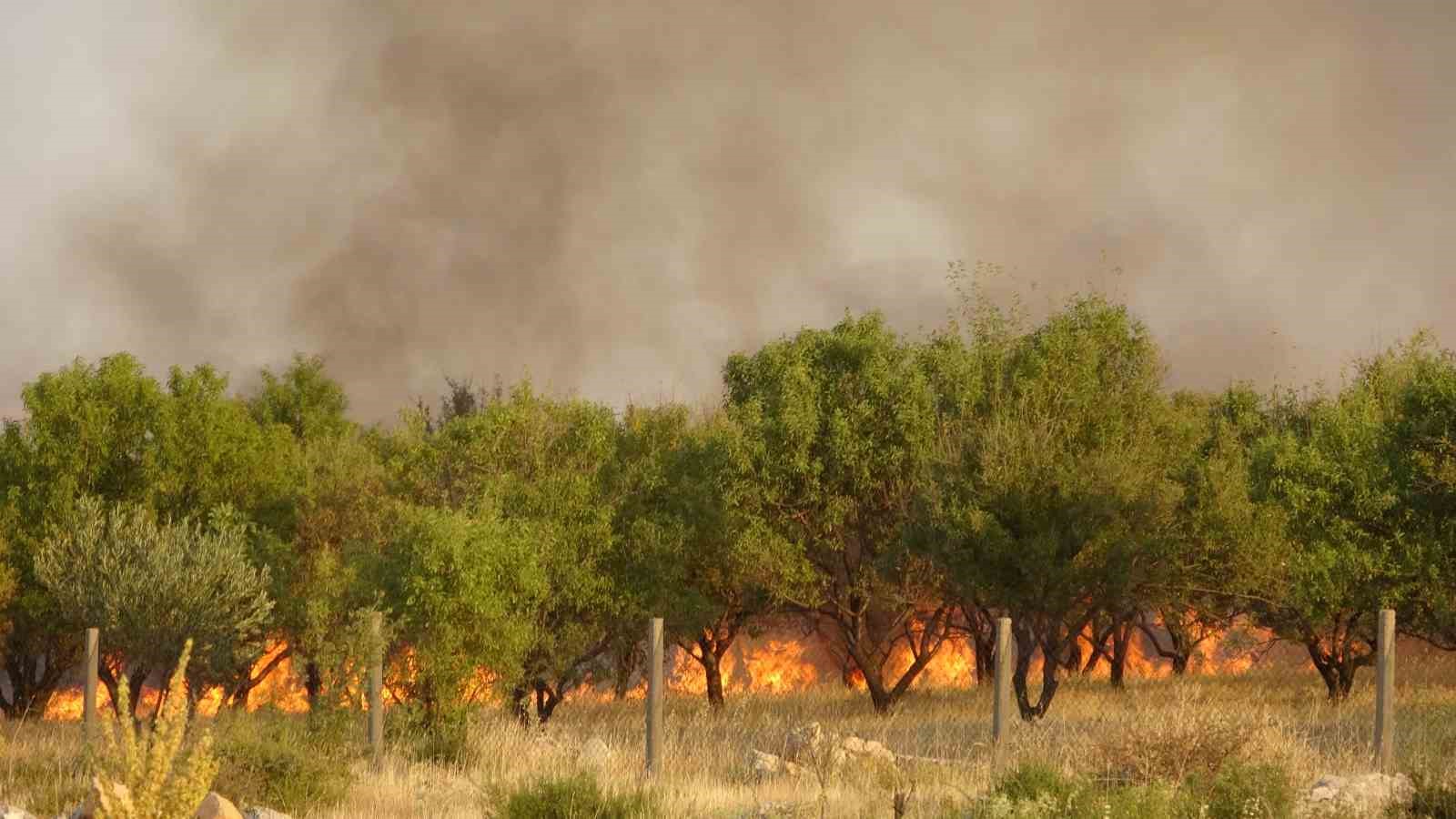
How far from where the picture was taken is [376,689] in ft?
64.6

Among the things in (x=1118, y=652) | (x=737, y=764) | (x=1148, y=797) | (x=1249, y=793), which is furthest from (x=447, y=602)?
(x=1118, y=652)

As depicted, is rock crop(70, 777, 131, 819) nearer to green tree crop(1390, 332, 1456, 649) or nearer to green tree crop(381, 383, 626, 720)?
green tree crop(381, 383, 626, 720)

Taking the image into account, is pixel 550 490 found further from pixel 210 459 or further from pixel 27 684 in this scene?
pixel 27 684

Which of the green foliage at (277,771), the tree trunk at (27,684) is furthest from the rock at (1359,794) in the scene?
the tree trunk at (27,684)

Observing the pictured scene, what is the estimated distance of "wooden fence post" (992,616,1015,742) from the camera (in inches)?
722

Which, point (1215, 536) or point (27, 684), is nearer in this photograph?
point (1215, 536)

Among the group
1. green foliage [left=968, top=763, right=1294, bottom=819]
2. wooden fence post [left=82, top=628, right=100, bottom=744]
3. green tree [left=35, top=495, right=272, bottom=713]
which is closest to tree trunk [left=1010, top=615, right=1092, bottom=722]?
green foliage [left=968, top=763, right=1294, bottom=819]

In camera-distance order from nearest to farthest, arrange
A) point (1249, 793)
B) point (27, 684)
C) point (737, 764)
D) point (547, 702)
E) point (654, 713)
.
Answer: point (1249, 793) < point (654, 713) < point (737, 764) < point (547, 702) < point (27, 684)

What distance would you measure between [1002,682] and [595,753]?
5178mm

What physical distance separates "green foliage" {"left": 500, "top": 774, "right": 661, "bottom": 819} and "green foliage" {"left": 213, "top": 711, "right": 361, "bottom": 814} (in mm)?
2728

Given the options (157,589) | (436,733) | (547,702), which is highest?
(157,589)

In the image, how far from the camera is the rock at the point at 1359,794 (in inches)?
570

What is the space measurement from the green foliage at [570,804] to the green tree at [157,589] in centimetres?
1530

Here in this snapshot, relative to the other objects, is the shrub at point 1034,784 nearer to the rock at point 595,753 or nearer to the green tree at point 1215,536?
the rock at point 595,753
